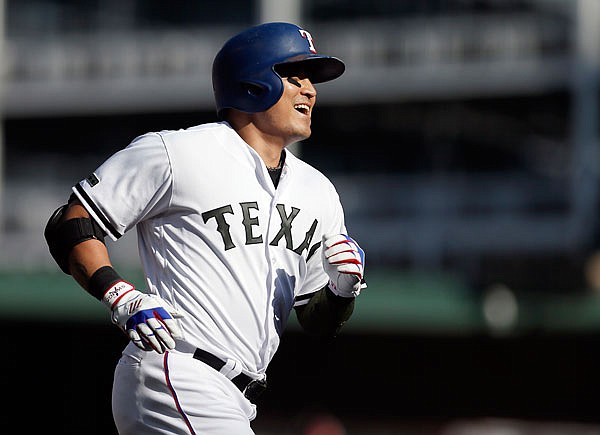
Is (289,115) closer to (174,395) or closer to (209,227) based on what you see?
(209,227)

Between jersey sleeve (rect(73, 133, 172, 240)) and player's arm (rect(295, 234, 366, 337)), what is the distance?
54 centimetres

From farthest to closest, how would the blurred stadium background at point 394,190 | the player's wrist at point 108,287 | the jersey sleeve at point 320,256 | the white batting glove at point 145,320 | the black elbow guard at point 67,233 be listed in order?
1. the blurred stadium background at point 394,190
2. the jersey sleeve at point 320,256
3. the black elbow guard at point 67,233
4. the player's wrist at point 108,287
5. the white batting glove at point 145,320

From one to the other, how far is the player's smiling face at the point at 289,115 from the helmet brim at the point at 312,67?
0.03 meters

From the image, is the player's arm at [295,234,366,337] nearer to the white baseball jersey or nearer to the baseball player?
the baseball player

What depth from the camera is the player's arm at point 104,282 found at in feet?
10.7

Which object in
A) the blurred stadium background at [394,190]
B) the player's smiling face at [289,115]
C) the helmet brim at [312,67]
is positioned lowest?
the blurred stadium background at [394,190]

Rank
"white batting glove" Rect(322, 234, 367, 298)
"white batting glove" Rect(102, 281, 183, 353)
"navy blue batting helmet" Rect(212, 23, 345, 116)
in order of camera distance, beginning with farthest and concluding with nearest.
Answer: "navy blue batting helmet" Rect(212, 23, 345, 116), "white batting glove" Rect(322, 234, 367, 298), "white batting glove" Rect(102, 281, 183, 353)

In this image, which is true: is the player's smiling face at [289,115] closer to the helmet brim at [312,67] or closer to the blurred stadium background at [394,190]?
the helmet brim at [312,67]

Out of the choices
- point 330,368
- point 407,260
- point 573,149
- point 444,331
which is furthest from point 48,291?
point 573,149

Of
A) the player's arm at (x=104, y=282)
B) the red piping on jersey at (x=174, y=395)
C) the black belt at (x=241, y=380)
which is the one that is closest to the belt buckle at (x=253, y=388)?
the black belt at (x=241, y=380)

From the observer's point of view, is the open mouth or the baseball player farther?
the open mouth

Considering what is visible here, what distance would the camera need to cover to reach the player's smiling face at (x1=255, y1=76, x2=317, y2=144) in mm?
3889

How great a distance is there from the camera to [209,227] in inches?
145

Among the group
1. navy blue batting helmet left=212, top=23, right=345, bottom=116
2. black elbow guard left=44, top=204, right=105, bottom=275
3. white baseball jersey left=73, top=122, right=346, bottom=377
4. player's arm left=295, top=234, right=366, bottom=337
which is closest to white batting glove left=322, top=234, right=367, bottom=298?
player's arm left=295, top=234, right=366, bottom=337
